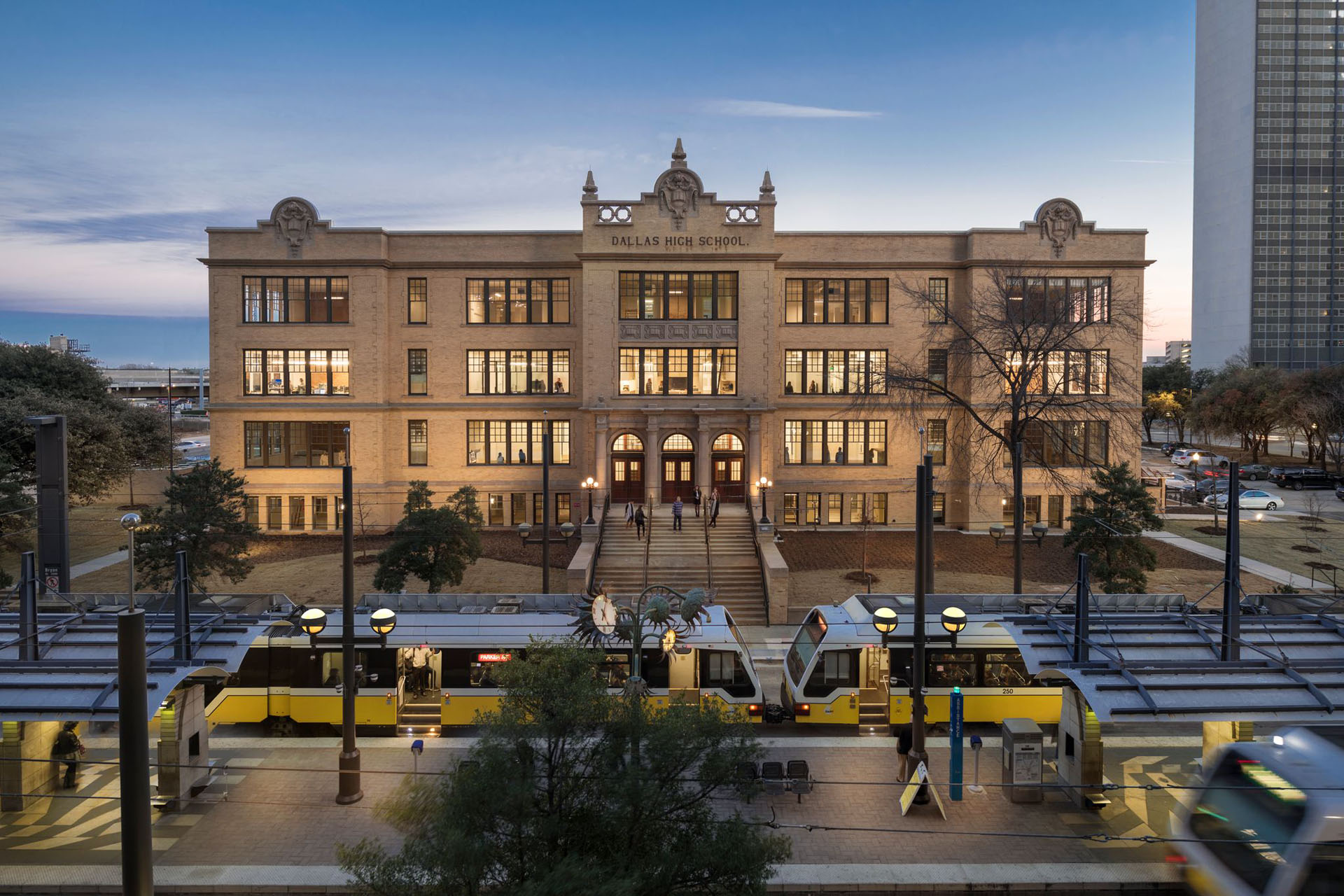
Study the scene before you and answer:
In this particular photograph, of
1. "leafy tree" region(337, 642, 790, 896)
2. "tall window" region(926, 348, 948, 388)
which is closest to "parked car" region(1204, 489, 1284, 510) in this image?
"tall window" region(926, 348, 948, 388)

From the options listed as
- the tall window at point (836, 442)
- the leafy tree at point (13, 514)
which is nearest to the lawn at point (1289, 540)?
the tall window at point (836, 442)

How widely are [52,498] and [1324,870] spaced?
26375mm

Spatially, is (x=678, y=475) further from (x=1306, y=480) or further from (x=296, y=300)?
(x=1306, y=480)

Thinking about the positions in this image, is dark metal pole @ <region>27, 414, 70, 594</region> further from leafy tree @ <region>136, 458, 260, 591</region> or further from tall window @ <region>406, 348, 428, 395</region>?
tall window @ <region>406, 348, 428, 395</region>

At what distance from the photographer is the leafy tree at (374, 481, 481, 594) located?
25844mm

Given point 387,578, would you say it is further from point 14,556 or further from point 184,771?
point 14,556

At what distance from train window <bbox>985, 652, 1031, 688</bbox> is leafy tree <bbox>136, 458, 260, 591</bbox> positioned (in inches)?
905

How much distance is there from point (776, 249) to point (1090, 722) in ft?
94.7

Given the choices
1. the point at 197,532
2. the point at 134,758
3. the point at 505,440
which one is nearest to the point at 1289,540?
the point at 505,440

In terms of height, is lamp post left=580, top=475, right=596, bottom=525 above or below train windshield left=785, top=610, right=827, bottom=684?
above

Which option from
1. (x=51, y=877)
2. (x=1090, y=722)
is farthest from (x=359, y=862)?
(x=1090, y=722)

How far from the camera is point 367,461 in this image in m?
40.8

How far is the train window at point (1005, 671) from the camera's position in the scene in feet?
61.1

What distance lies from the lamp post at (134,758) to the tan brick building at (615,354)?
32.1 meters
